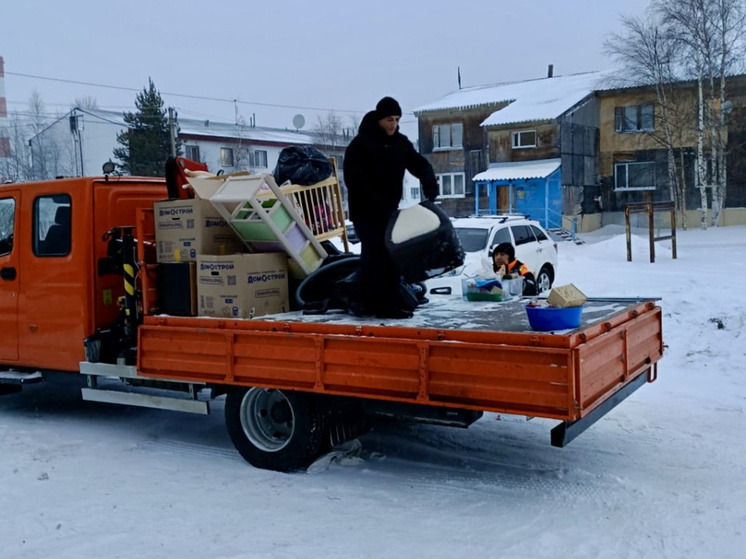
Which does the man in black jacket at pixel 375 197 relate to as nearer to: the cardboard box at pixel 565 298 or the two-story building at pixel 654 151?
the cardboard box at pixel 565 298

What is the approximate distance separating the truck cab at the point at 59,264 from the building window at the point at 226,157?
45.7 m

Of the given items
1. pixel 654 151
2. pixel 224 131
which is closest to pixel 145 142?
pixel 224 131

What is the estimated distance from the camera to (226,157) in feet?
172

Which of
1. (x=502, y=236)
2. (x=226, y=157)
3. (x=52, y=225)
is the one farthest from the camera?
(x=226, y=157)

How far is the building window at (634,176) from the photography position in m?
34.9

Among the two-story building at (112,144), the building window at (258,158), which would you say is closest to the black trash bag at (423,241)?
the two-story building at (112,144)

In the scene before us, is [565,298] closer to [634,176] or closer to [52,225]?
[52,225]

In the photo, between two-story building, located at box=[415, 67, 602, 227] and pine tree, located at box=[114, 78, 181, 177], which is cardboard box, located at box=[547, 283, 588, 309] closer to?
two-story building, located at box=[415, 67, 602, 227]

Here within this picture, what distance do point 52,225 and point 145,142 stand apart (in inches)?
1434

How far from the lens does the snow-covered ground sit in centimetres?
426

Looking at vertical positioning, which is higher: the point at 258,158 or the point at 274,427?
the point at 258,158

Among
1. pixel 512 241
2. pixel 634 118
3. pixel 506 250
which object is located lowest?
pixel 506 250

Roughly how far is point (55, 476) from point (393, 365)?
9.11 ft

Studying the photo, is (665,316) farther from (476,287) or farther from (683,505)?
(683,505)
